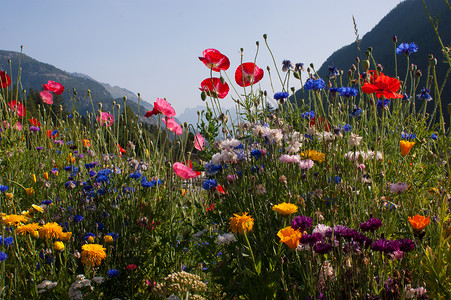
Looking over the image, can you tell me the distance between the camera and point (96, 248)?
172 cm

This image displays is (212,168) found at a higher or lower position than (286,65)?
lower

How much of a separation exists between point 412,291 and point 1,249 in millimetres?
1992

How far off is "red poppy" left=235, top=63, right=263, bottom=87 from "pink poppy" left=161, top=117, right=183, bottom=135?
2.03 feet

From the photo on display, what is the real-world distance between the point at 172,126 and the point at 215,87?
51cm

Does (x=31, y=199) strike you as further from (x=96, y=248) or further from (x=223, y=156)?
(x=223, y=156)

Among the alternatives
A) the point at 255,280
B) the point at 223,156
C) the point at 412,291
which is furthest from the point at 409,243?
the point at 223,156

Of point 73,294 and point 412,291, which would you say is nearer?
point 412,291

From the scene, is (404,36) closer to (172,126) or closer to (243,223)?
(172,126)

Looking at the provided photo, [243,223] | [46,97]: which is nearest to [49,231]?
[243,223]

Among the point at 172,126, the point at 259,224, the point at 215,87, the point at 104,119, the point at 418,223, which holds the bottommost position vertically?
the point at 259,224

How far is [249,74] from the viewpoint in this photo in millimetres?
2660

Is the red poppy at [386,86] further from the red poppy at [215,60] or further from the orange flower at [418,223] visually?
the red poppy at [215,60]

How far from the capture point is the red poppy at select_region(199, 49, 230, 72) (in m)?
2.46

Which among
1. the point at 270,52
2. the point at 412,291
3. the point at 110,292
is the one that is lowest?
the point at 110,292
